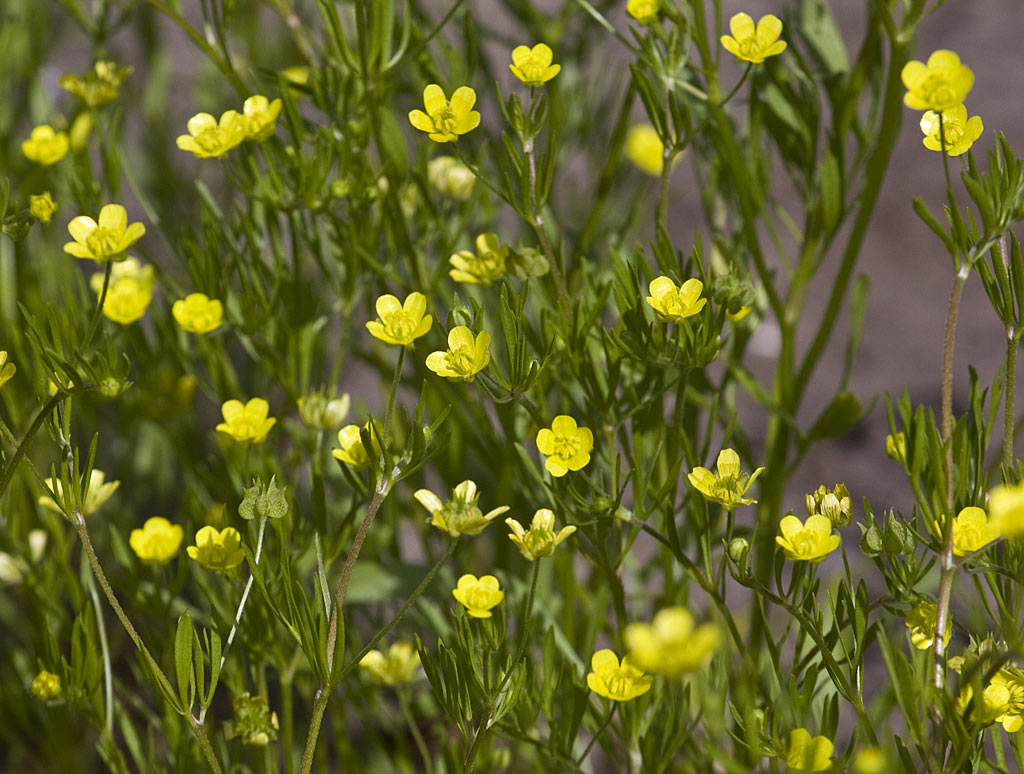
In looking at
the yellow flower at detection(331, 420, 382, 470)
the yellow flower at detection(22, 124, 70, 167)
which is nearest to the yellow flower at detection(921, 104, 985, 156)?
the yellow flower at detection(331, 420, 382, 470)

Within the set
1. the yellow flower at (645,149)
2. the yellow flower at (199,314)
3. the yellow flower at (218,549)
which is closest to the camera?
the yellow flower at (218,549)

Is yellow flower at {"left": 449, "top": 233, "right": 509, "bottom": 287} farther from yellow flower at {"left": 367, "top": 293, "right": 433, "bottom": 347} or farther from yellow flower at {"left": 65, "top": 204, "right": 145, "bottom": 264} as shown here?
yellow flower at {"left": 65, "top": 204, "right": 145, "bottom": 264}

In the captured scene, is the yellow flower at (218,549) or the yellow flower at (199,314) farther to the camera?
the yellow flower at (199,314)

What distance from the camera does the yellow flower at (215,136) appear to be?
67cm

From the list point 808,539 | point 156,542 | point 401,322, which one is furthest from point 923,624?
point 156,542

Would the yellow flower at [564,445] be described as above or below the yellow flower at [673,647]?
below

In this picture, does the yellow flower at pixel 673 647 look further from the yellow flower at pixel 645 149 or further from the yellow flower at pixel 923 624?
the yellow flower at pixel 645 149

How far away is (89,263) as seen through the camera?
5.11 feet

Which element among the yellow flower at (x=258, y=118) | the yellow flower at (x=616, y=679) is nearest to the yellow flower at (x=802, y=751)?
the yellow flower at (x=616, y=679)

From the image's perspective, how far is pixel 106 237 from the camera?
62cm

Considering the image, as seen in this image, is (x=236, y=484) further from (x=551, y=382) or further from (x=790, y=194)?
(x=790, y=194)

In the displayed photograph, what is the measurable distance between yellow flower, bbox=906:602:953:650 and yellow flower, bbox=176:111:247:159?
0.51m

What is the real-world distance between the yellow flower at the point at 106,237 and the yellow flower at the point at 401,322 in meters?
0.17

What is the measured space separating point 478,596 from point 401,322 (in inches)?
6.4
